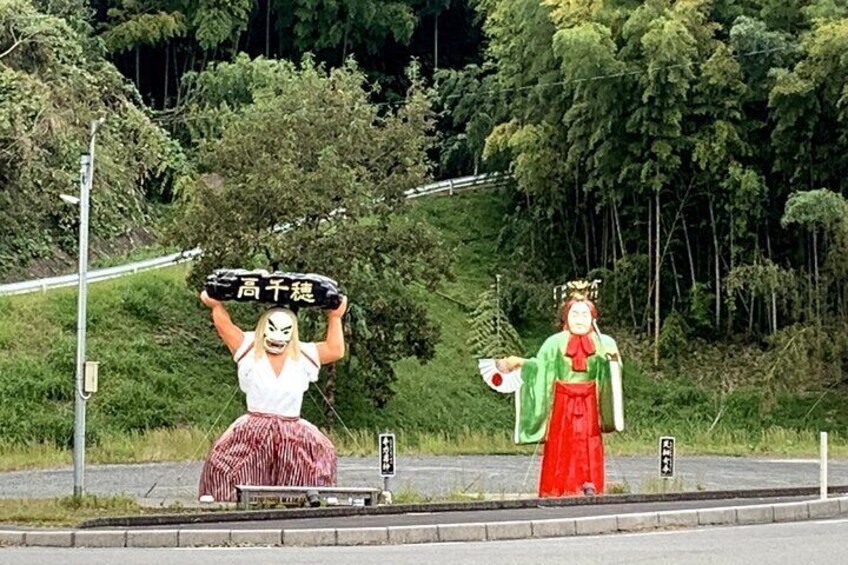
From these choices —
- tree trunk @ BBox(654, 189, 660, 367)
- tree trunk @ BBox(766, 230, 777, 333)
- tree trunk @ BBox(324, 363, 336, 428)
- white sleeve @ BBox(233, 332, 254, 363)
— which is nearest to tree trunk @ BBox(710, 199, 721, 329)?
tree trunk @ BBox(766, 230, 777, 333)

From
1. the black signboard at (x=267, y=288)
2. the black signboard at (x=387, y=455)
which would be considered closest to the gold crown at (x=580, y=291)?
the black signboard at (x=387, y=455)

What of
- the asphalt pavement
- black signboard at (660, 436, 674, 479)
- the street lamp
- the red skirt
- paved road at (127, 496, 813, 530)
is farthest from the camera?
black signboard at (660, 436, 674, 479)

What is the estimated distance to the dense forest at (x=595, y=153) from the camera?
90.3 feet

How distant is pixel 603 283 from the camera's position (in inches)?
1428

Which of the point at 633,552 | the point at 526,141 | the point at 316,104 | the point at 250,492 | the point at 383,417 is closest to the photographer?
the point at 633,552

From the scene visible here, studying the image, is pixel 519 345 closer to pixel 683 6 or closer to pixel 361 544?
pixel 683 6

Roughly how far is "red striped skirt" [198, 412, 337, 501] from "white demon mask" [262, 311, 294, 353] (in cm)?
80

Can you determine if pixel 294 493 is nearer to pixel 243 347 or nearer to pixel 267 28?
pixel 243 347

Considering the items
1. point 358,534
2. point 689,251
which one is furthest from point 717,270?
point 358,534

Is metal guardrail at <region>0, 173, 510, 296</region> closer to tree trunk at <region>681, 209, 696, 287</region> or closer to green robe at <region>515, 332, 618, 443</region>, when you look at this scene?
tree trunk at <region>681, 209, 696, 287</region>

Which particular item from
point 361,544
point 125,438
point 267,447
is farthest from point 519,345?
point 361,544

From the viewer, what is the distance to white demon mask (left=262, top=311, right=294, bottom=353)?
49.8 ft

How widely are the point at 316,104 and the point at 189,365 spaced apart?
6.57 m

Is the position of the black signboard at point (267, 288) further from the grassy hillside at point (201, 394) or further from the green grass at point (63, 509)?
the grassy hillside at point (201, 394)
